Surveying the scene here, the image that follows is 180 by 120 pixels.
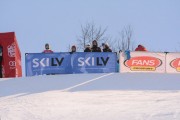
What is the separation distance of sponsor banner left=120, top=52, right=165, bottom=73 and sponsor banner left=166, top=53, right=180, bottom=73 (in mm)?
202

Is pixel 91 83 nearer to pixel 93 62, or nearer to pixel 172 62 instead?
pixel 93 62

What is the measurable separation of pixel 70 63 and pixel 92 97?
6.16 meters

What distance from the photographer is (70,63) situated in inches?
779

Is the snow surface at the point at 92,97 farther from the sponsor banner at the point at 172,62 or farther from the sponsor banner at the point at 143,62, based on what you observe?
the sponsor banner at the point at 172,62

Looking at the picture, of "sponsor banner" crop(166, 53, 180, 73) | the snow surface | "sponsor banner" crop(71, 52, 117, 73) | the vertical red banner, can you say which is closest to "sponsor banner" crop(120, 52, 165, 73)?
"sponsor banner" crop(166, 53, 180, 73)

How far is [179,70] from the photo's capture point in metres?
19.9

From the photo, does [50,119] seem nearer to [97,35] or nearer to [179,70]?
[179,70]

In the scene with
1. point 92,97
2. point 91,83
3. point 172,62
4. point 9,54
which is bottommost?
point 92,97

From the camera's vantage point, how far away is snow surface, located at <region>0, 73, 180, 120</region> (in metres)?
11.1

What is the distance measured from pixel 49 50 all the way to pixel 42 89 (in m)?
4.79

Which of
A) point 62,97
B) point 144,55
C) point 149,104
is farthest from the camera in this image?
point 144,55

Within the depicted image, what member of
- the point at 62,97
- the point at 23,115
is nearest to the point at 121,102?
the point at 62,97

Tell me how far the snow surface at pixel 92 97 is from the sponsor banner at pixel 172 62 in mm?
872

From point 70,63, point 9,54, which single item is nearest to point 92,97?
point 70,63
